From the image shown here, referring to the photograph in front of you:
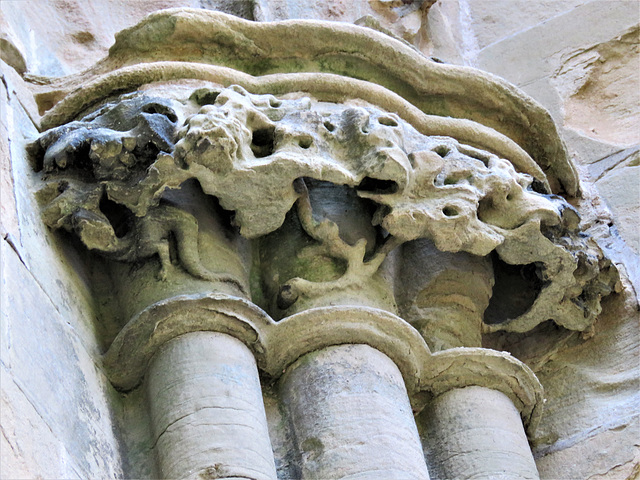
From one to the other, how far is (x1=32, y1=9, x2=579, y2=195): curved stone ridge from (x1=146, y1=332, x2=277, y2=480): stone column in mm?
860

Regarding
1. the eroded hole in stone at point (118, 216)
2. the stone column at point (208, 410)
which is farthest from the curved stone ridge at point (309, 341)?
the eroded hole in stone at point (118, 216)

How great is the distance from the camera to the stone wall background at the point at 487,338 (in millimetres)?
2129

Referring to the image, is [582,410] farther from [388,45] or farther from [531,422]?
[388,45]

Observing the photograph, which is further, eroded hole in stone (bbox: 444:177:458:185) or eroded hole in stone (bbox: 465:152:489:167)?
eroded hole in stone (bbox: 465:152:489:167)

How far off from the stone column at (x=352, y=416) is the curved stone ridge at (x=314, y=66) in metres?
0.88

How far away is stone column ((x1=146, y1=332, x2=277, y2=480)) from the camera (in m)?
2.17

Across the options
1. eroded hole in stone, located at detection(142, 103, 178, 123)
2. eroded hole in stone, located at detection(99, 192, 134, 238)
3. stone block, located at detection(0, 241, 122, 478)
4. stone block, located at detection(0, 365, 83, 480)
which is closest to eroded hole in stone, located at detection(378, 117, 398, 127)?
eroded hole in stone, located at detection(142, 103, 178, 123)

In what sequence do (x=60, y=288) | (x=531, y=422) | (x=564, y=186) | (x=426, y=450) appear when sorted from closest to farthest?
1. (x=60, y=288)
2. (x=426, y=450)
3. (x=531, y=422)
4. (x=564, y=186)

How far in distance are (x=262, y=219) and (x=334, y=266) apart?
0.22m

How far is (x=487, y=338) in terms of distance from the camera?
304 centimetres

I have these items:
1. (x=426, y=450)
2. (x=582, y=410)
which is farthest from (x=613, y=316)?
(x=426, y=450)

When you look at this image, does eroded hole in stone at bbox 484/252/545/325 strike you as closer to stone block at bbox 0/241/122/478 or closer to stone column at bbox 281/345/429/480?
stone column at bbox 281/345/429/480

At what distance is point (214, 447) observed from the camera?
217 centimetres

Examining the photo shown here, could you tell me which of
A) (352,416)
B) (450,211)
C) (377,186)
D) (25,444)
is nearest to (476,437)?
(352,416)
